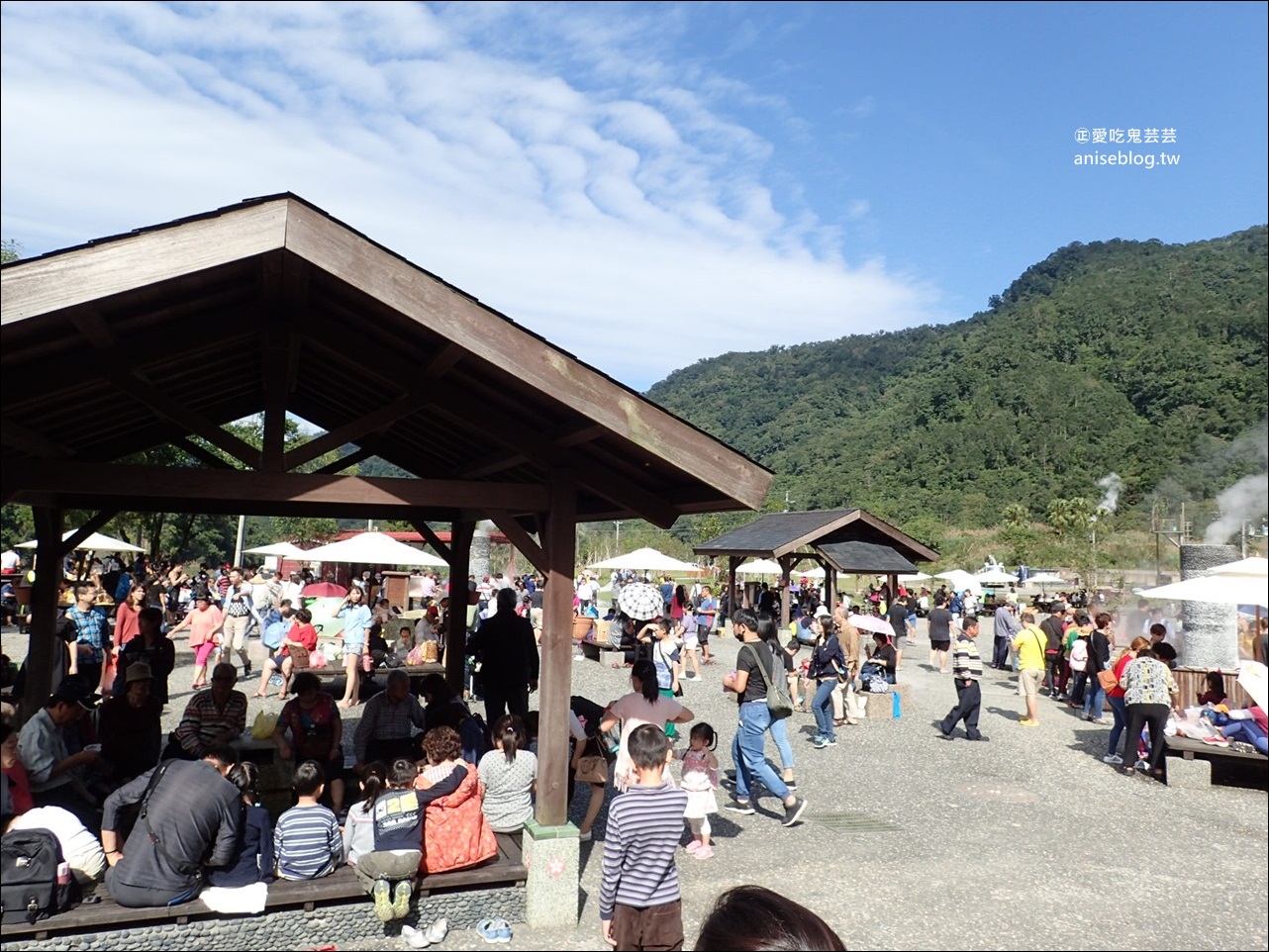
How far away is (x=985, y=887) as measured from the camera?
5461mm

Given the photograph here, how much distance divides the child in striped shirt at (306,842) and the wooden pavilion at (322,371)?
1.20 metres

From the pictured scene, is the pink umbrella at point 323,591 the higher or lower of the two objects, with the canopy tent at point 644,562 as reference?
lower

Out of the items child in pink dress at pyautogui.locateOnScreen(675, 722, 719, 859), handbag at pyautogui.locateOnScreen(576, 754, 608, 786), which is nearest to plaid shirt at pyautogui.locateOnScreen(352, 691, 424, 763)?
handbag at pyautogui.locateOnScreen(576, 754, 608, 786)

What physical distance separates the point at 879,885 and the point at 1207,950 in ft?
11.5

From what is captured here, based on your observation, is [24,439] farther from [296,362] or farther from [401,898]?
[401,898]

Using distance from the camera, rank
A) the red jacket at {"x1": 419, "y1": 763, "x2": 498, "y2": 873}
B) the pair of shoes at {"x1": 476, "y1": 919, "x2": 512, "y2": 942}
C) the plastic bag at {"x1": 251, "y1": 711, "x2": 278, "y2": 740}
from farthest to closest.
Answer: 1. the plastic bag at {"x1": 251, "y1": 711, "x2": 278, "y2": 740}
2. the red jacket at {"x1": 419, "y1": 763, "x2": 498, "y2": 873}
3. the pair of shoes at {"x1": 476, "y1": 919, "x2": 512, "y2": 942}

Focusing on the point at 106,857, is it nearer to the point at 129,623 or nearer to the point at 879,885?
the point at 879,885

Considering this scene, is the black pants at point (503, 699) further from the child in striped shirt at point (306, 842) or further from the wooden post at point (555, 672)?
the child in striped shirt at point (306, 842)

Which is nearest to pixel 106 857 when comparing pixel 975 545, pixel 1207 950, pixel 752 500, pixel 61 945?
pixel 61 945

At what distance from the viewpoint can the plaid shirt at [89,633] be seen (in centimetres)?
1016

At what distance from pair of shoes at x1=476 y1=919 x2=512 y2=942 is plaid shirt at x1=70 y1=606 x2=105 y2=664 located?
7413mm

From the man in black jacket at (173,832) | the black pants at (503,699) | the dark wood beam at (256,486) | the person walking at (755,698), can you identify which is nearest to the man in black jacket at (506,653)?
the black pants at (503,699)

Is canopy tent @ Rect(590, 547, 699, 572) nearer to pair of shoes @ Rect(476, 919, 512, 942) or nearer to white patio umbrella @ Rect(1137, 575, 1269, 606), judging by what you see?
pair of shoes @ Rect(476, 919, 512, 942)

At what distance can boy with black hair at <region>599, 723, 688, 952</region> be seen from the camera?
3.71 metres
